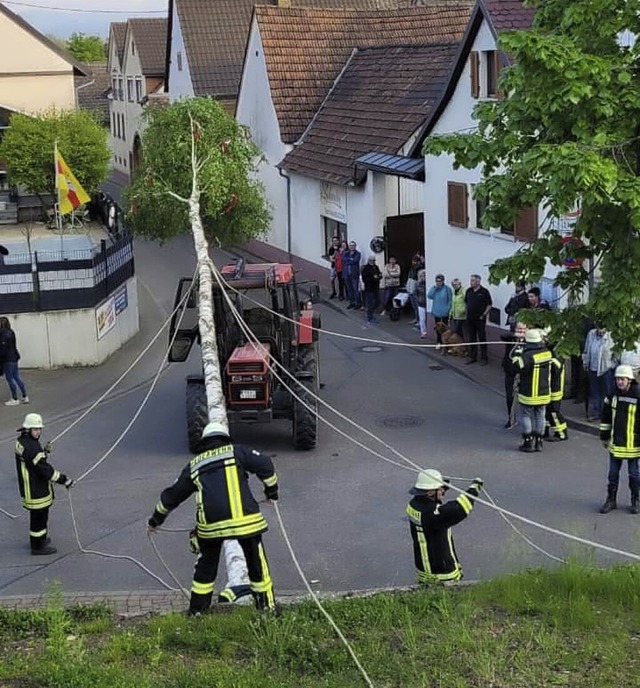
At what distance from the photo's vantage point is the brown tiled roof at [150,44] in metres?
53.9

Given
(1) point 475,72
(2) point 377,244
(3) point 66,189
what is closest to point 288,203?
(2) point 377,244

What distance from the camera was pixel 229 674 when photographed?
301 inches

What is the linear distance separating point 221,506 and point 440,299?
47.4ft

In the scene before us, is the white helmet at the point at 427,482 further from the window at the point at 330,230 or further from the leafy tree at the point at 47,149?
the leafy tree at the point at 47,149

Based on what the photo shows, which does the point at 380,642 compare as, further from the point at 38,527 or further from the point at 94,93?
the point at 94,93

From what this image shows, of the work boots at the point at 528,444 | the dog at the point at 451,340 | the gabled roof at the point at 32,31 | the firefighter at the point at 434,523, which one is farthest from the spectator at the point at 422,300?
the gabled roof at the point at 32,31

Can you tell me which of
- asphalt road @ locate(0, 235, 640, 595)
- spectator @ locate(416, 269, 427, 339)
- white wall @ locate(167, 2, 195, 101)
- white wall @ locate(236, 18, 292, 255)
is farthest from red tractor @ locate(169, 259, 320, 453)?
white wall @ locate(167, 2, 195, 101)

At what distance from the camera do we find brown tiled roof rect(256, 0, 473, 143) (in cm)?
3359

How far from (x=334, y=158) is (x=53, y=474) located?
747 inches

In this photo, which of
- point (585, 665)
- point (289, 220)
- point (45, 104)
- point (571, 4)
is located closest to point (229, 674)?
point (585, 665)

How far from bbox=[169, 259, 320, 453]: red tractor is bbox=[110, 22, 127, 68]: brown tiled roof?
148 feet

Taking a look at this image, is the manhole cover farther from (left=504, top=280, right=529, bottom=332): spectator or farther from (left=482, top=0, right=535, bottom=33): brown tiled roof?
(left=482, top=0, right=535, bottom=33): brown tiled roof

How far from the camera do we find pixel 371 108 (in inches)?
1180

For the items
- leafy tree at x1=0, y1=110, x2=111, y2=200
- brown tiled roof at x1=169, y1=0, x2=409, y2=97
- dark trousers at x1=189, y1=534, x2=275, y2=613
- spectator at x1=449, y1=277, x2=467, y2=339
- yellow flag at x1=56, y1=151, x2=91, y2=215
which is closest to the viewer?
dark trousers at x1=189, y1=534, x2=275, y2=613
